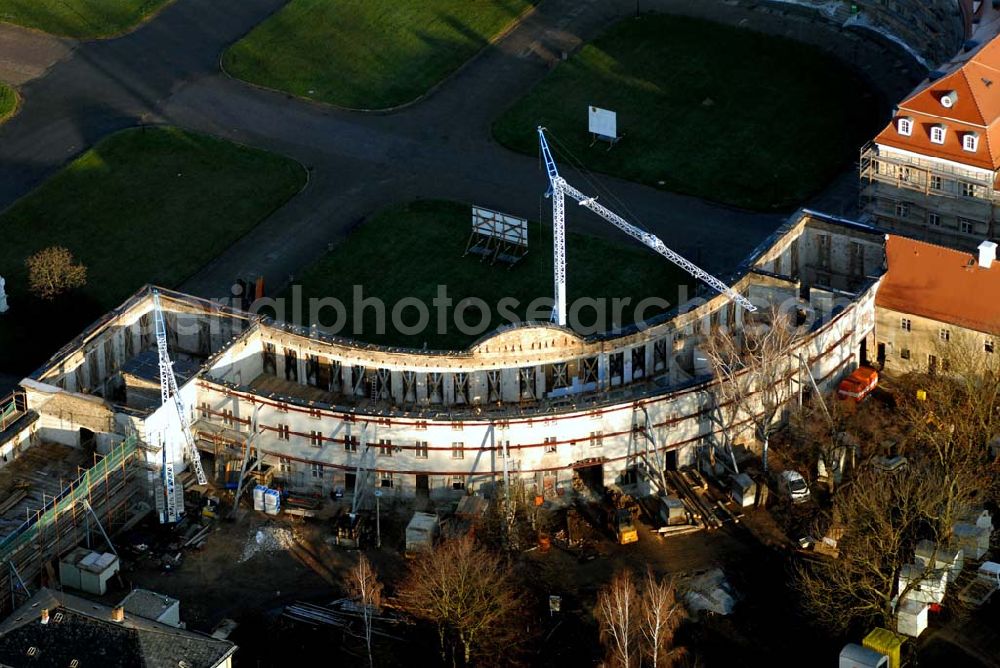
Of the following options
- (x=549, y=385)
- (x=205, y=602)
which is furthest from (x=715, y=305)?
(x=205, y=602)

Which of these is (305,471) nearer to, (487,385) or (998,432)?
(487,385)

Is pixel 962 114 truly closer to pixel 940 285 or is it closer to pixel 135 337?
pixel 940 285

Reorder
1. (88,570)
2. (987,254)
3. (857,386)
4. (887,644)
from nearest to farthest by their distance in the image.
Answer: (887,644)
(88,570)
(987,254)
(857,386)

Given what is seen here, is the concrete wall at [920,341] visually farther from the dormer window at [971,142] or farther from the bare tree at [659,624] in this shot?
the bare tree at [659,624]

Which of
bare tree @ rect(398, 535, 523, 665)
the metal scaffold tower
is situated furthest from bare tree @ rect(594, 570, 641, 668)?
the metal scaffold tower

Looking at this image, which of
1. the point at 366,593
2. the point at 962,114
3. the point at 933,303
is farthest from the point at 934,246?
the point at 366,593

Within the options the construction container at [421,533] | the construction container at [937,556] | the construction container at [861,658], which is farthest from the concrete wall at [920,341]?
the construction container at [421,533]
